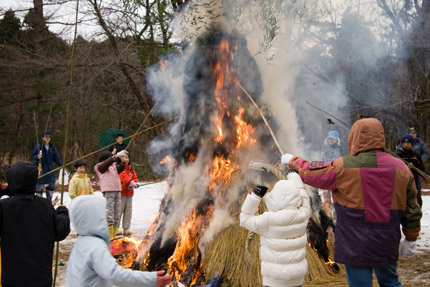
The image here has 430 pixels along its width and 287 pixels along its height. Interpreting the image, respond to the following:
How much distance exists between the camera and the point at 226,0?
18.9 ft

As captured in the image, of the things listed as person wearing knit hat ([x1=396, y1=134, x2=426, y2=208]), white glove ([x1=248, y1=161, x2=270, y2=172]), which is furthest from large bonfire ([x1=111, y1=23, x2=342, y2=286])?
person wearing knit hat ([x1=396, y1=134, x2=426, y2=208])

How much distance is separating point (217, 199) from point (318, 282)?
5.11 ft

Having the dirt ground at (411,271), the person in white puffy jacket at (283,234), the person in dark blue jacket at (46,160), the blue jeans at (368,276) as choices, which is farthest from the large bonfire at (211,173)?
the person in dark blue jacket at (46,160)

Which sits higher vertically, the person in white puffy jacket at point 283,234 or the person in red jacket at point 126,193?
the person in white puffy jacket at point 283,234

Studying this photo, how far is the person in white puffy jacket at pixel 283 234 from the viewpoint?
358 cm

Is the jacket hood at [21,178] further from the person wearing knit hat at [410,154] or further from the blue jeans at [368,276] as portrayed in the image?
the person wearing knit hat at [410,154]

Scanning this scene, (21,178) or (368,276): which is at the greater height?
(21,178)

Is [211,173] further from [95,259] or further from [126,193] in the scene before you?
[95,259]

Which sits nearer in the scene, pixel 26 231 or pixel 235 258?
pixel 26 231

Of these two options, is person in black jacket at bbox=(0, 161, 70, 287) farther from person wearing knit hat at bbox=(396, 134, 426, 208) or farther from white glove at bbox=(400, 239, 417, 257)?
person wearing knit hat at bbox=(396, 134, 426, 208)

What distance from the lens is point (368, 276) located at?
316cm

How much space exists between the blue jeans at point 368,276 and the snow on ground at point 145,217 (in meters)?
3.29

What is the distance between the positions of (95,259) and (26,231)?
0.89 metres

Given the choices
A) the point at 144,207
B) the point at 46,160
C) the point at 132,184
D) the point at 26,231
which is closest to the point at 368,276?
the point at 26,231
